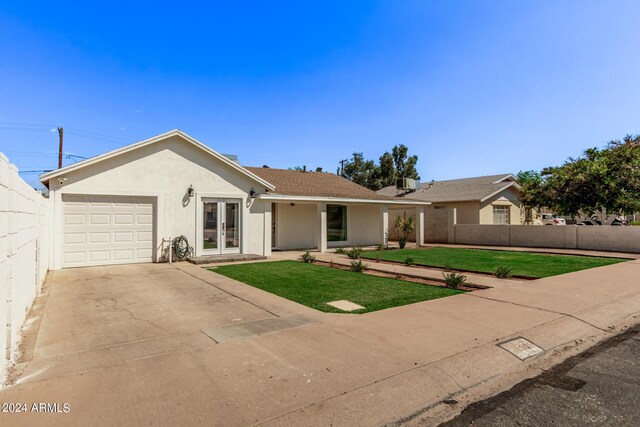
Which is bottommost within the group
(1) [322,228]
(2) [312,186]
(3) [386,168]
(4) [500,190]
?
(1) [322,228]

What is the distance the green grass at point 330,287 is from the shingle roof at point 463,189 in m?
15.8

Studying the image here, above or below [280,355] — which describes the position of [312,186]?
above

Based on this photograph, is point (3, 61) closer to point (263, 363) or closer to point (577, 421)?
point (263, 363)

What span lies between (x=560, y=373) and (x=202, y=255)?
11937 mm

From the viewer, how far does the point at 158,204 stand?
12523 millimetres

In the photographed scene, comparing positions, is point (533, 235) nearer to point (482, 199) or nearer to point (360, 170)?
point (482, 199)

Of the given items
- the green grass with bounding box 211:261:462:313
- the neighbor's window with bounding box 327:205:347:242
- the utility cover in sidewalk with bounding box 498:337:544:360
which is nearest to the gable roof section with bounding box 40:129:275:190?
the green grass with bounding box 211:261:462:313

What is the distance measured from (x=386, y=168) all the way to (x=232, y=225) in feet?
108

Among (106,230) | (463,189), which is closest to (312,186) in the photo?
(106,230)

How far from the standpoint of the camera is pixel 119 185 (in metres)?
11.9

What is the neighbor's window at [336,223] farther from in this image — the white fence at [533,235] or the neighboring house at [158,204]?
the white fence at [533,235]

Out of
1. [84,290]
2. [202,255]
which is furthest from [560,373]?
[202,255]

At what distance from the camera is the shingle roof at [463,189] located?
23.5 meters

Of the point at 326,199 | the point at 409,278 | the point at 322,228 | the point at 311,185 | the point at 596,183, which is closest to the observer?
the point at 409,278
